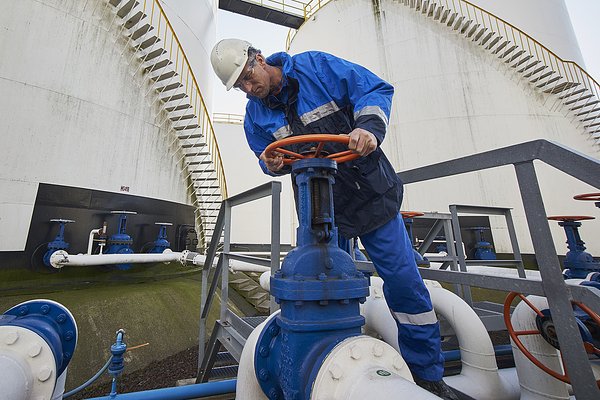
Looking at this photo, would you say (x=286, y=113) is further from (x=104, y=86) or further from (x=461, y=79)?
(x=461, y=79)

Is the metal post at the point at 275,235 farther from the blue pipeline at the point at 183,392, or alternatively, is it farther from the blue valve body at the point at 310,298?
the blue valve body at the point at 310,298

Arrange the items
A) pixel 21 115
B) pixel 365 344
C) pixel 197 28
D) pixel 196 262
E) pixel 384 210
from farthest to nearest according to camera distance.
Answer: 1. pixel 197 28
2. pixel 196 262
3. pixel 21 115
4. pixel 384 210
5. pixel 365 344

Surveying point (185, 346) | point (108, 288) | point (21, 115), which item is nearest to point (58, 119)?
point (21, 115)

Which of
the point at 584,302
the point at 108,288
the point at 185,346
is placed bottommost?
the point at 185,346

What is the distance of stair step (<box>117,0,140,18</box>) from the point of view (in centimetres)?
382

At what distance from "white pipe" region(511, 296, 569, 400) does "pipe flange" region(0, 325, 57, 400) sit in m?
1.72

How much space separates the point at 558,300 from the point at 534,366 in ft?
1.82

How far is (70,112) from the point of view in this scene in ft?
11.2

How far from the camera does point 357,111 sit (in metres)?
1.15

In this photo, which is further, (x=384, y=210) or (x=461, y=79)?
(x=461, y=79)

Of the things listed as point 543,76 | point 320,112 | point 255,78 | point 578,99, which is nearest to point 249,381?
point 320,112

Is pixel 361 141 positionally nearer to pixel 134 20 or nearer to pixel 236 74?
pixel 236 74

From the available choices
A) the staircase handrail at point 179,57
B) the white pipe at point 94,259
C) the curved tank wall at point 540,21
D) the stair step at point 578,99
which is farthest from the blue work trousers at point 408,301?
the curved tank wall at point 540,21

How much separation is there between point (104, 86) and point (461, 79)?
21.1 feet
